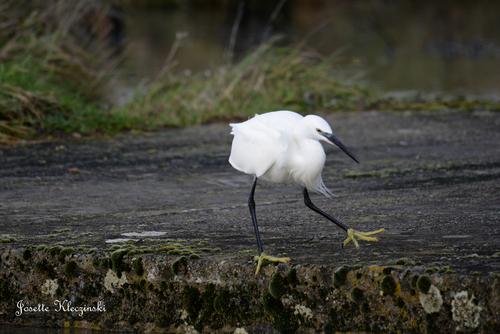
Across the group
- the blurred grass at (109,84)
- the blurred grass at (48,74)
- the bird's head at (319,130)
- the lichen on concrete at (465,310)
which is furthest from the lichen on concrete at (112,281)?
the blurred grass at (109,84)

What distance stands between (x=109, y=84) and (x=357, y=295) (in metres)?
6.67

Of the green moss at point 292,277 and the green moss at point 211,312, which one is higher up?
the green moss at point 292,277

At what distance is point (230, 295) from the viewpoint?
2549 millimetres

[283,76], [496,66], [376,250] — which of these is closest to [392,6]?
[496,66]

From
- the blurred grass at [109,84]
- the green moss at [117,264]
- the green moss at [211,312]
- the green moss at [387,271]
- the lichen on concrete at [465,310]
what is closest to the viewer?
the lichen on concrete at [465,310]

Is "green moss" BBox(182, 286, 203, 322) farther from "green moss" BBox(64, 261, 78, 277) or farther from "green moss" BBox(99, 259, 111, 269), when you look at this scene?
"green moss" BBox(64, 261, 78, 277)

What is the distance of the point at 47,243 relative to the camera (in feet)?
9.38

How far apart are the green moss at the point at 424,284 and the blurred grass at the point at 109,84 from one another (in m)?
4.24

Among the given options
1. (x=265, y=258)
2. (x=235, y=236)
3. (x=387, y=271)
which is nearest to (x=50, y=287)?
(x=235, y=236)

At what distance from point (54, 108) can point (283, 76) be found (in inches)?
123

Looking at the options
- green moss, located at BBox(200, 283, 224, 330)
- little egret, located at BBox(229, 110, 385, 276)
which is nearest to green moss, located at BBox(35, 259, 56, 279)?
green moss, located at BBox(200, 283, 224, 330)

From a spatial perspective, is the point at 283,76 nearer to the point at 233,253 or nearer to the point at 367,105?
the point at 367,105

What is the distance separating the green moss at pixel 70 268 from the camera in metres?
2.71

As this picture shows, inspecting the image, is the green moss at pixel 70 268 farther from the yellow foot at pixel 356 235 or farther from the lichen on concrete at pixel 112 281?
the yellow foot at pixel 356 235
